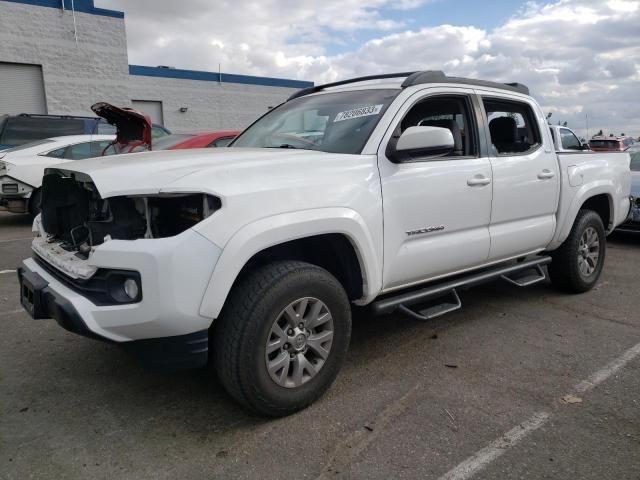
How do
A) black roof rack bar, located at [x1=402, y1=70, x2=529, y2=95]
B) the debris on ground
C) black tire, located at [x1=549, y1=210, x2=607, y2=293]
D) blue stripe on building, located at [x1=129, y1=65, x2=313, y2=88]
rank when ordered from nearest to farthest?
1. the debris on ground
2. black roof rack bar, located at [x1=402, y1=70, x2=529, y2=95]
3. black tire, located at [x1=549, y1=210, x2=607, y2=293]
4. blue stripe on building, located at [x1=129, y1=65, x2=313, y2=88]

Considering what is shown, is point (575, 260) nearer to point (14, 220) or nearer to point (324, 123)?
point (324, 123)

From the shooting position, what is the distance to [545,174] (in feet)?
14.6

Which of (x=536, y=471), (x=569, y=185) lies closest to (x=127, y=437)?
(x=536, y=471)

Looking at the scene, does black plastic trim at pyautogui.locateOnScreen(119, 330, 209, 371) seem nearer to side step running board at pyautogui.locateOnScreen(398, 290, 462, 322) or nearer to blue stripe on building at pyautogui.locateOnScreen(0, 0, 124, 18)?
side step running board at pyautogui.locateOnScreen(398, 290, 462, 322)

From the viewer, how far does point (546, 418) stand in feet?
9.62

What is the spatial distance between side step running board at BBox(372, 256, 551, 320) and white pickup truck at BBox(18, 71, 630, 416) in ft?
0.05

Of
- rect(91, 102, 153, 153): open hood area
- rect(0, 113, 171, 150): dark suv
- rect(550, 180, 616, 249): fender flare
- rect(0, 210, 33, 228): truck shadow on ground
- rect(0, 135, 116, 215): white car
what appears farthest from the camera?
rect(0, 113, 171, 150): dark suv

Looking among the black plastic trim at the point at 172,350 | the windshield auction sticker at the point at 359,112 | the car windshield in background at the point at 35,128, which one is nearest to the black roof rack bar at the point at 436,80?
the windshield auction sticker at the point at 359,112

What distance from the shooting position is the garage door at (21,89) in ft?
52.7

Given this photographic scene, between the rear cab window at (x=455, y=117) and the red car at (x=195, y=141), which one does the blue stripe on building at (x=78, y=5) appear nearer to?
the red car at (x=195, y=141)

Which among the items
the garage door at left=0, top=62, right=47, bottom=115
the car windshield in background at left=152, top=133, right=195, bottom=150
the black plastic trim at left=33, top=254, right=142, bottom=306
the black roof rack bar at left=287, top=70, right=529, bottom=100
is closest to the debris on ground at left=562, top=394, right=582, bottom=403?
the black roof rack bar at left=287, top=70, right=529, bottom=100

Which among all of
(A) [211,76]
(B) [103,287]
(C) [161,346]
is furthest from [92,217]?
(A) [211,76]

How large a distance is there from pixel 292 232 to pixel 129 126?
5239 millimetres

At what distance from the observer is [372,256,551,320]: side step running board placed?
3.41 meters
